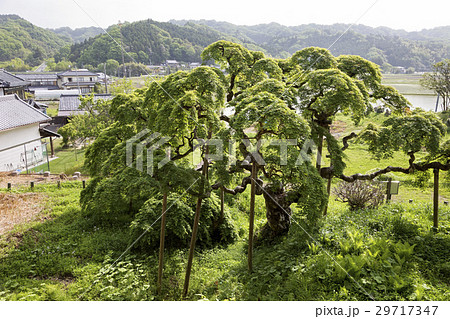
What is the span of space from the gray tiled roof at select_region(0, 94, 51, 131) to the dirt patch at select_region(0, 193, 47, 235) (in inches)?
221

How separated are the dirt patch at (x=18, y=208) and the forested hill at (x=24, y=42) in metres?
54.3

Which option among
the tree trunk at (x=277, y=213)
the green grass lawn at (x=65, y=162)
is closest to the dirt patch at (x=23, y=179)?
the green grass lawn at (x=65, y=162)

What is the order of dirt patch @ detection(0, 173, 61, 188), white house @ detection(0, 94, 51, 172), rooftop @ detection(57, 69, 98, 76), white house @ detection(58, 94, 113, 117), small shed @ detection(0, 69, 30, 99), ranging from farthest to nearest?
rooftop @ detection(57, 69, 98, 76) < white house @ detection(58, 94, 113, 117) < small shed @ detection(0, 69, 30, 99) < white house @ detection(0, 94, 51, 172) < dirt patch @ detection(0, 173, 61, 188)

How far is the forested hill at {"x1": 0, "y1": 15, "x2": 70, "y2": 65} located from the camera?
5681cm

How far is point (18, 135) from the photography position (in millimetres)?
16828

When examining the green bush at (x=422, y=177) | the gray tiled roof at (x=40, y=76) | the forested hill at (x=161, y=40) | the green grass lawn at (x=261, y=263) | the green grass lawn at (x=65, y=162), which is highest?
the forested hill at (x=161, y=40)

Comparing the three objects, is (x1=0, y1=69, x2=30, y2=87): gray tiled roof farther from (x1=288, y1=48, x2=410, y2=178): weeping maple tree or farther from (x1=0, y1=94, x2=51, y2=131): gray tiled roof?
(x1=288, y1=48, x2=410, y2=178): weeping maple tree

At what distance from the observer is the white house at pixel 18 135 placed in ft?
52.4

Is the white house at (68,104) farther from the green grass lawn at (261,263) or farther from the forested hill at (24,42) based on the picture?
the forested hill at (24,42)

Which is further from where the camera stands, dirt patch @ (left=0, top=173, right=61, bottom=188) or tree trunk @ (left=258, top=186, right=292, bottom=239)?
dirt patch @ (left=0, top=173, right=61, bottom=188)

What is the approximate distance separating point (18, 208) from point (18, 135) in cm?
775

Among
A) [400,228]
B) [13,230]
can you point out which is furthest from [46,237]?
[400,228]

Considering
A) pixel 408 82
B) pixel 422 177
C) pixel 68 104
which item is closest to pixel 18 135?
pixel 422 177

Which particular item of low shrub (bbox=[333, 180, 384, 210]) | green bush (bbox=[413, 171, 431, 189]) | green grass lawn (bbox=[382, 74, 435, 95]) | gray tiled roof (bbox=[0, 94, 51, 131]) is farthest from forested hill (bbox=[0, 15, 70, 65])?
green bush (bbox=[413, 171, 431, 189])
